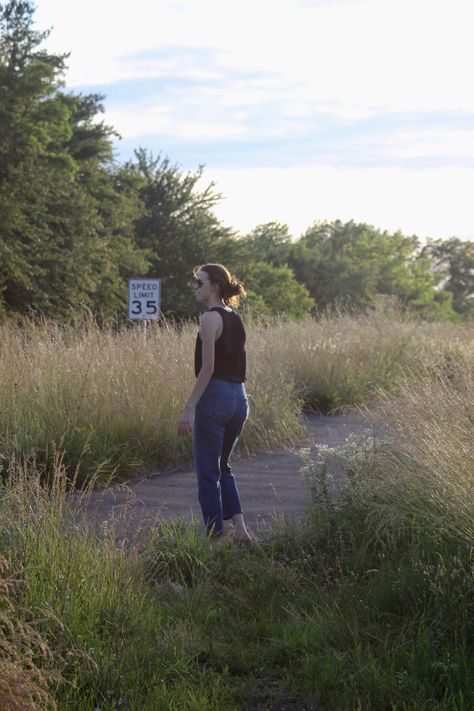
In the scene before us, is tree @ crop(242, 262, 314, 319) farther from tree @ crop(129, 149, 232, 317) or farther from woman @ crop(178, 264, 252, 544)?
woman @ crop(178, 264, 252, 544)

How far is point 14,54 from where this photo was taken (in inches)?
1262

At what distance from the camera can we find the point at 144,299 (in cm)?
1733

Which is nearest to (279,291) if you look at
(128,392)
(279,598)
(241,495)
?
(128,392)

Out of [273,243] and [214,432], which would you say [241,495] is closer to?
[214,432]

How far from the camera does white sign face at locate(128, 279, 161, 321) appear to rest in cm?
1703

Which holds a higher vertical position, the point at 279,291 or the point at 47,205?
the point at 47,205

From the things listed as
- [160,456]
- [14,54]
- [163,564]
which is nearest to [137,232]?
[14,54]

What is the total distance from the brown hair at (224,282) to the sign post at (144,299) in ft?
33.3

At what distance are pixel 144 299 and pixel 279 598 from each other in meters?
12.1

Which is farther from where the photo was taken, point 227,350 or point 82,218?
Answer: point 82,218

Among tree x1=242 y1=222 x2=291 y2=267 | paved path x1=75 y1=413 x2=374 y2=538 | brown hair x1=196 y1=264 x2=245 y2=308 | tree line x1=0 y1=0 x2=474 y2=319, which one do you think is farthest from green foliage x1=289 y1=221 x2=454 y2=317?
brown hair x1=196 y1=264 x2=245 y2=308

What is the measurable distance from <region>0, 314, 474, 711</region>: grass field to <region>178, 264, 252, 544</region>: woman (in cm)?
32

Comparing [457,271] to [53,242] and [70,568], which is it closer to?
[53,242]

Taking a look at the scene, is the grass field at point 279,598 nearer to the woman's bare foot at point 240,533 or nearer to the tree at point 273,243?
the woman's bare foot at point 240,533
